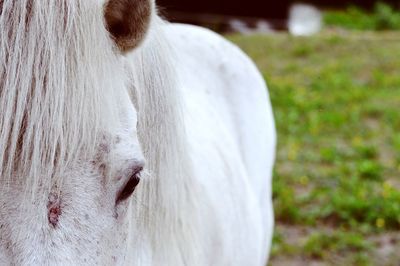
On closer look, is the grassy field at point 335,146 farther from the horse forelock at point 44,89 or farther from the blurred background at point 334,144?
the horse forelock at point 44,89

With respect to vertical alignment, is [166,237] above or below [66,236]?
below

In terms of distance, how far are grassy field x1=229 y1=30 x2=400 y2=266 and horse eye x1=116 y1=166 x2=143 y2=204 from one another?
8.85 feet

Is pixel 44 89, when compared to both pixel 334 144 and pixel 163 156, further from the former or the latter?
pixel 334 144

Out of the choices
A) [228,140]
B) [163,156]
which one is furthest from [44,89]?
[228,140]

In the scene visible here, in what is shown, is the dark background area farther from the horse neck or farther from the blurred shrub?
the horse neck

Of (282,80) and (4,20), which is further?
(282,80)

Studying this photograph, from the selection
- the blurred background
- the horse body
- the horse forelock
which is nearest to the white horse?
the horse forelock

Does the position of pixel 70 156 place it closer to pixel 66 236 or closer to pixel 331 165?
pixel 66 236

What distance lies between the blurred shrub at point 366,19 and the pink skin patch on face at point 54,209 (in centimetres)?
1141

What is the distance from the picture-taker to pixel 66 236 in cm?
123

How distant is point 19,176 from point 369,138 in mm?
4949

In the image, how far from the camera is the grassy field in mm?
4090

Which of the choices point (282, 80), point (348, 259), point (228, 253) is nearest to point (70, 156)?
point (228, 253)

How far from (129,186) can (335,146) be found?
447cm
